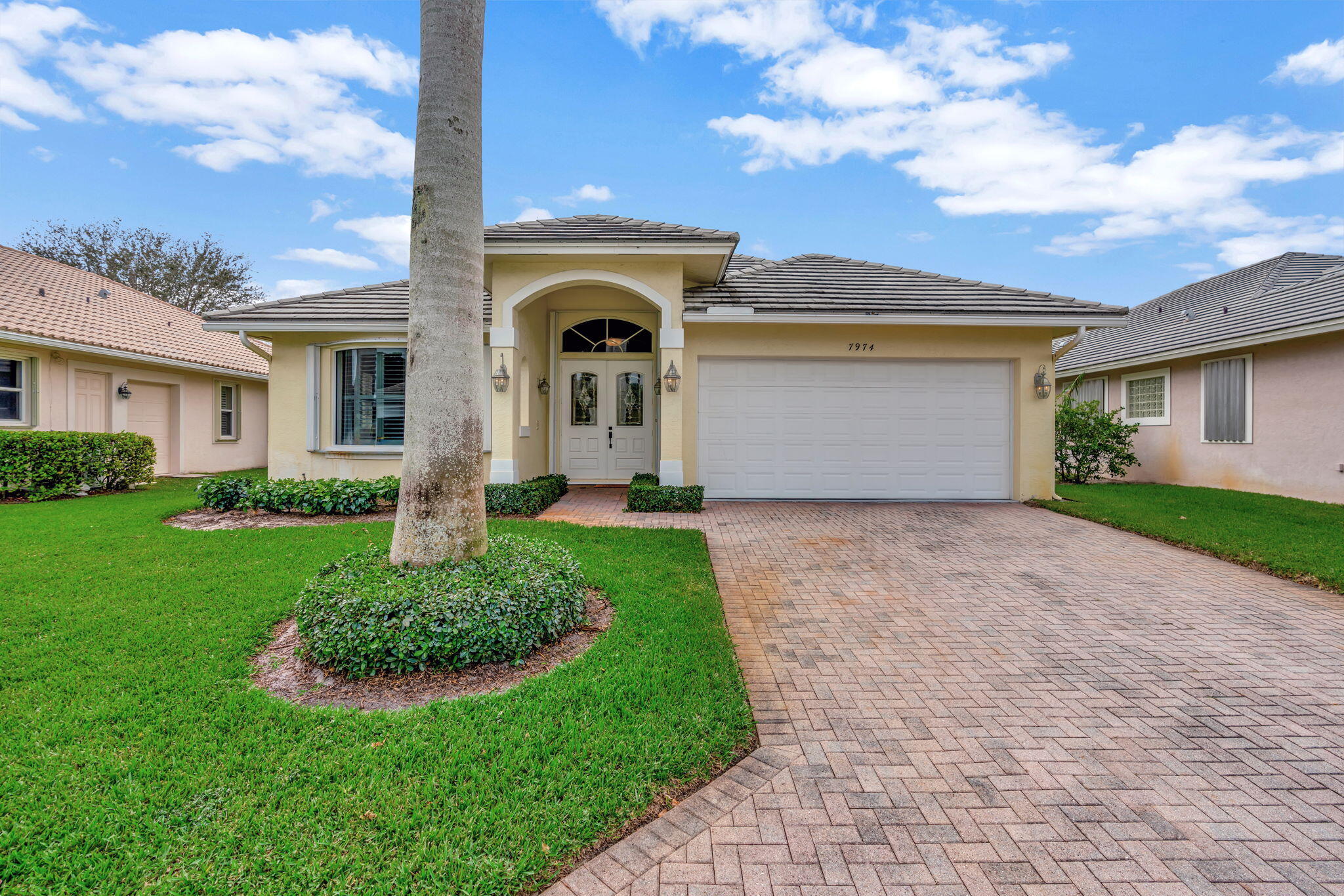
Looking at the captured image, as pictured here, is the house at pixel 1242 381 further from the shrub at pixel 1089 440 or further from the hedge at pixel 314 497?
the hedge at pixel 314 497

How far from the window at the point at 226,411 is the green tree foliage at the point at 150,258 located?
45.8 feet

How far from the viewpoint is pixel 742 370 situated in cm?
1016

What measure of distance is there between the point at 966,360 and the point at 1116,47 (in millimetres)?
6568

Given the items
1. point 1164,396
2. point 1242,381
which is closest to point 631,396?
point 1242,381

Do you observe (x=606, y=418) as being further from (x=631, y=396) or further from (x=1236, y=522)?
(x=1236, y=522)

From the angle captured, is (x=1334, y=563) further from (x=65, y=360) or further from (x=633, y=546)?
(x=65, y=360)

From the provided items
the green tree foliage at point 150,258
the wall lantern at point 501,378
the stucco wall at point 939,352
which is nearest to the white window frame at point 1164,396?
the stucco wall at point 939,352

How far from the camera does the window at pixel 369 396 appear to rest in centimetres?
1052

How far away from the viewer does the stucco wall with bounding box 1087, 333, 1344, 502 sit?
32.0 ft

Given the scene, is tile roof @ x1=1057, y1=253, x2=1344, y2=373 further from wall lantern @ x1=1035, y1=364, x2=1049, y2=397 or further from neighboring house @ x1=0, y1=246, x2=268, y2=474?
neighboring house @ x1=0, y1=246, x2=268, y2=474

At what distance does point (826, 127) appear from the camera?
14.0 meters

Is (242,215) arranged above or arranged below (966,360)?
above

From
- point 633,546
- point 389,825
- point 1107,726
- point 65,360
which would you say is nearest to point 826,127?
point 633,546

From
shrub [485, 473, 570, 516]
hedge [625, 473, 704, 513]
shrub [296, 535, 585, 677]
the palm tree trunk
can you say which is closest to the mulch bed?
shrub [296, 535, 585, 677]
